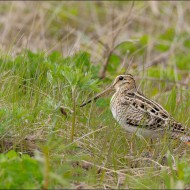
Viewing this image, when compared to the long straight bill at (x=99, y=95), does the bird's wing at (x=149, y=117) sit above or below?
Answer: below

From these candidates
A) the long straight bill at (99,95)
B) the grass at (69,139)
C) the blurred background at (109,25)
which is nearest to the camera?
the grass at (69,139)

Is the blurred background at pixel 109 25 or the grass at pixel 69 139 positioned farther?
the blurred background at pixel 109 25

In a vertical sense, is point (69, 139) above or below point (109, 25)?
below

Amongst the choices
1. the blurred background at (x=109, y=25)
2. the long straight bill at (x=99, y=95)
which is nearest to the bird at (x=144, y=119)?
the long straight bill at (x=99, y=95)

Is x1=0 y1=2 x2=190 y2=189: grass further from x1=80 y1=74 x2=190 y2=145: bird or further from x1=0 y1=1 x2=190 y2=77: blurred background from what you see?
x1=0 y1=1 x2=190 y2=77: blurred background

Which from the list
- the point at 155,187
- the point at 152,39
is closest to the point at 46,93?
the point at 155,187

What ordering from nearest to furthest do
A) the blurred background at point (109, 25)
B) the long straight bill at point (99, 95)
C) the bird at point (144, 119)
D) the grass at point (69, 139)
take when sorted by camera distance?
1. the grass at point (69, 139)
2. the bird at point (144, 119)
3. the long straight bill at point (99, 95)
4. the blurred background at point (109, 25)

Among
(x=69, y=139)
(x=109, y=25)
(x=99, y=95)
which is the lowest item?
(x=69, y=139)

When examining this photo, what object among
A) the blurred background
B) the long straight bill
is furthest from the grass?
the blurred background

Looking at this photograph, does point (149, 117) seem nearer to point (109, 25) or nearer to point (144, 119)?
point (144, 119)

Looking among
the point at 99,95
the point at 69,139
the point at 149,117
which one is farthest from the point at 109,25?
the point at 69,139

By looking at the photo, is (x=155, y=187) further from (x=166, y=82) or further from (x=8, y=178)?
(x=166, y=82)

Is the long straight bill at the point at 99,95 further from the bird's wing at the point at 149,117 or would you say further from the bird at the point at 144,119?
the bird's wing at the point at 149,117

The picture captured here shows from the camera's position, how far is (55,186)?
13.0 ft
